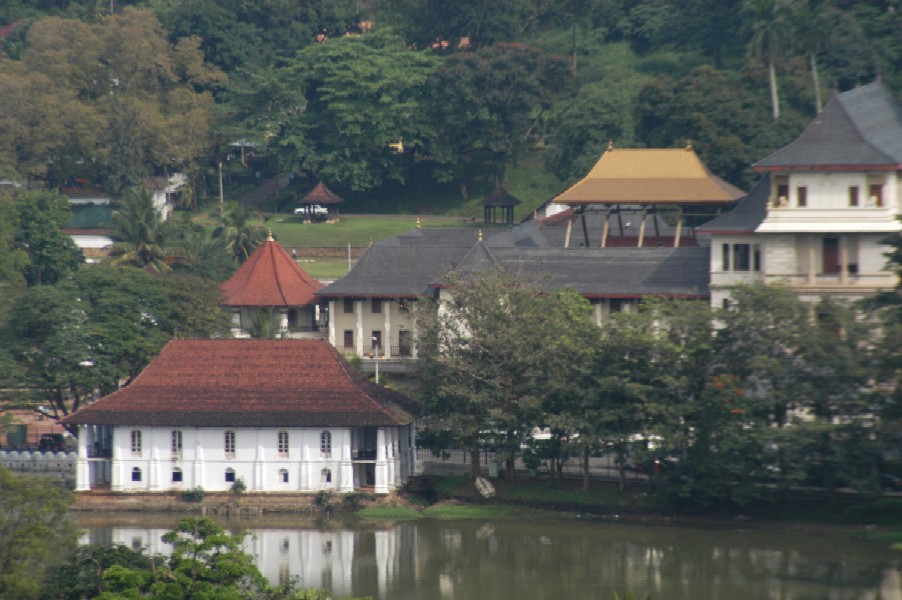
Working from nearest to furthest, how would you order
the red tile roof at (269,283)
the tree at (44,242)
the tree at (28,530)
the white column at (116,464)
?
the tree at (28,530) < the white column at (116,464) < the red tile roof at (269,283) < the tree at (44,242)

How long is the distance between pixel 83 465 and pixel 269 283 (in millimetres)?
19324

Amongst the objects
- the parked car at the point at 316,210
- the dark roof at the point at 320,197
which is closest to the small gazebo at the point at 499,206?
the dark roof at the point at 320,197

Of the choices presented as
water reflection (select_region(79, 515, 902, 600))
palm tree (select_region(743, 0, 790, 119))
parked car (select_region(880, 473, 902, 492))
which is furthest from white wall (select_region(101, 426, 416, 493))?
palm tree (select_region(743, 0, 790, 119))

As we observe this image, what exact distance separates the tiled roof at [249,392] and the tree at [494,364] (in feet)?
5.22

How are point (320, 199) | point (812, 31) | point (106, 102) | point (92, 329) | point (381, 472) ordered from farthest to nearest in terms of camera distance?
point (106, 102), point (320, 199), point (812, 31), point (92, 329), point (381, 472)

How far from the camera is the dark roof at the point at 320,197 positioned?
304ft

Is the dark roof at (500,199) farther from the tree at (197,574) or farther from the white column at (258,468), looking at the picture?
the tree at (197,574)

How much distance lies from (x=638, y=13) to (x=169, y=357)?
5926cm

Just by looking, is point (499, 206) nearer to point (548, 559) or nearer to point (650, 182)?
point (650, 182)

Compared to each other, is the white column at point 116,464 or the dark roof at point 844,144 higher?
the dark roof at point 844,144

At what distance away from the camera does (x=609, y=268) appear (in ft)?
205

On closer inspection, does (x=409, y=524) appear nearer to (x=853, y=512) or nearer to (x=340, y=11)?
(x=853, y=512)

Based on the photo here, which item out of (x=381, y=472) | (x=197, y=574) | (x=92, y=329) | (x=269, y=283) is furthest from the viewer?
(x=269, y=283)

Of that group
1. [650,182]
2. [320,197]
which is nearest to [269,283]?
[650,182]
